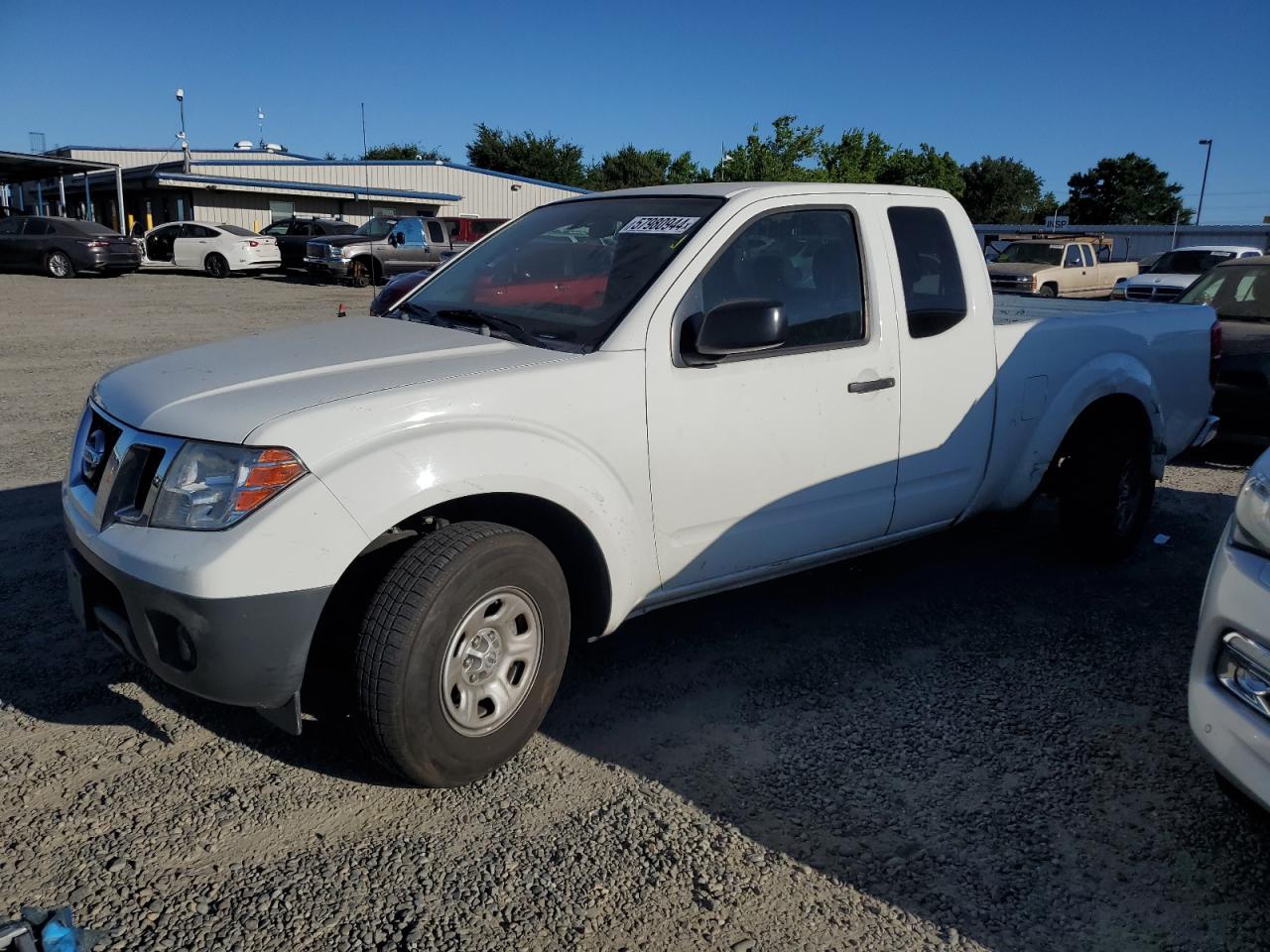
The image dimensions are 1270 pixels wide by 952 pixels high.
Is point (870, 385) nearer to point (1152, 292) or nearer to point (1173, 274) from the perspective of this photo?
point (1152, 292)

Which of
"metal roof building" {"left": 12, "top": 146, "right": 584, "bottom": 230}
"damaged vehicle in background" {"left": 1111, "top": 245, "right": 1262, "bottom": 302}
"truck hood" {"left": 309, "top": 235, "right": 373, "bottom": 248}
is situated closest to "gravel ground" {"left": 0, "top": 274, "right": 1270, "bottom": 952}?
"damaged vehicle in background" {"left": 1111, "top": 245, "right": 1262, "bottom": 302}

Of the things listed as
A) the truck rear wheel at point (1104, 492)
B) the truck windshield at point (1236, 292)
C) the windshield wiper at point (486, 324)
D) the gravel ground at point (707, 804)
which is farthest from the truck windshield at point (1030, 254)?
the windshield wiper at point (486, 324)

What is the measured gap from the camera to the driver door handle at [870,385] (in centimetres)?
382

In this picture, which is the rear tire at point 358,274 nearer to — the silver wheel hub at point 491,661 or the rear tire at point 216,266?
the rear tire at point 216,266

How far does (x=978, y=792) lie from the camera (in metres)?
3.18

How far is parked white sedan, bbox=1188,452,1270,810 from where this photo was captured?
2508 mm

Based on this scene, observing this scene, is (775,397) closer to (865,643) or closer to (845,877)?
(865,643)

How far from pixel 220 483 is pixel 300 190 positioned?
39.7 meters

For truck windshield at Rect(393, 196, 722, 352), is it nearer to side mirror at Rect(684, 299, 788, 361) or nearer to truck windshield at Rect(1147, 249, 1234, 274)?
side mirror at Rect(684, 299, 788, 361)

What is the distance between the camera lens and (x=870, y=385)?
3871mm

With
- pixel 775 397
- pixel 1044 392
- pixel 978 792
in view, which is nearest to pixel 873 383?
pixel 775 397

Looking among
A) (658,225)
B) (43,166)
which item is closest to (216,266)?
(43,166)

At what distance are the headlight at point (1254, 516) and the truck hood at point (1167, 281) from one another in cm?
1656

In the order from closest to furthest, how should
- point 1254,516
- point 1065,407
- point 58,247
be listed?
point 1254,516, point 1065,407, point 58,247
